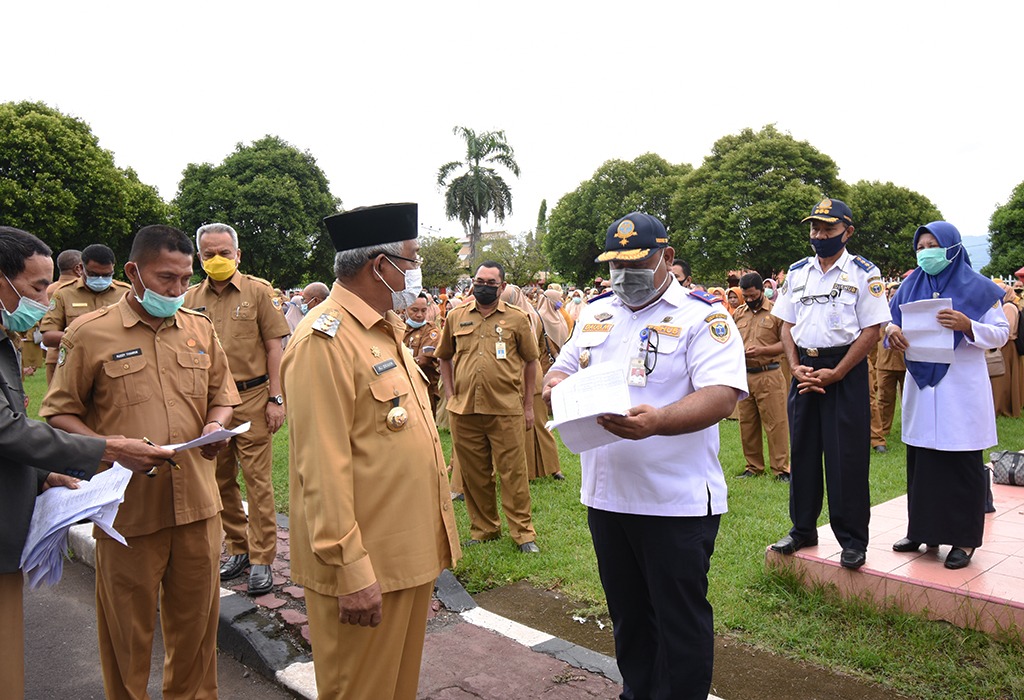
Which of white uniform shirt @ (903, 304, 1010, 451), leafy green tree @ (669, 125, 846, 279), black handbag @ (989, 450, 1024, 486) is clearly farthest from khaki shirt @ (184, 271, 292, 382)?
leafy green tree @ (669, 125, 846, 279)

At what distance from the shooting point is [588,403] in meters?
2.71

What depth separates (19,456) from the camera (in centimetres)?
251

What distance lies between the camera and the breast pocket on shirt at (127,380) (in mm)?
3232

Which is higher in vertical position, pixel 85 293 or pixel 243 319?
pixel 85 293

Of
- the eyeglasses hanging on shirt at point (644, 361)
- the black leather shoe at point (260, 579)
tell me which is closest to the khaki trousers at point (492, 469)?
the black leather shoe at point (260, 579)

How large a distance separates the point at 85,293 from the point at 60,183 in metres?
26.3

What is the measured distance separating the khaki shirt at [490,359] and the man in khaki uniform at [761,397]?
314 cm

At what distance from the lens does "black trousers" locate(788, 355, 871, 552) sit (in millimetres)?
4496

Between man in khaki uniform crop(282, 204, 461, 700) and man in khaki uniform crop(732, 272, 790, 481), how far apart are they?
6.26 metres

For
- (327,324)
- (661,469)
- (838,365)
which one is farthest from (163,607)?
(838,365)

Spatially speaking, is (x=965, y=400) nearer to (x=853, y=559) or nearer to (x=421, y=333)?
(x=853, y=559)

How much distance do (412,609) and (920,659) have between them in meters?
2.96

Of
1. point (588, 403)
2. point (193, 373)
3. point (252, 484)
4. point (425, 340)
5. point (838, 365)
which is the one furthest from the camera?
point (425, 340)

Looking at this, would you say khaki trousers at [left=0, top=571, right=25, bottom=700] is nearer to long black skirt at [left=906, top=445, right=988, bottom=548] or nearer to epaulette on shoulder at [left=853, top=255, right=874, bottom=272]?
epaulette on shoulder at [left=853, top=255, right=874, bottom=272]
